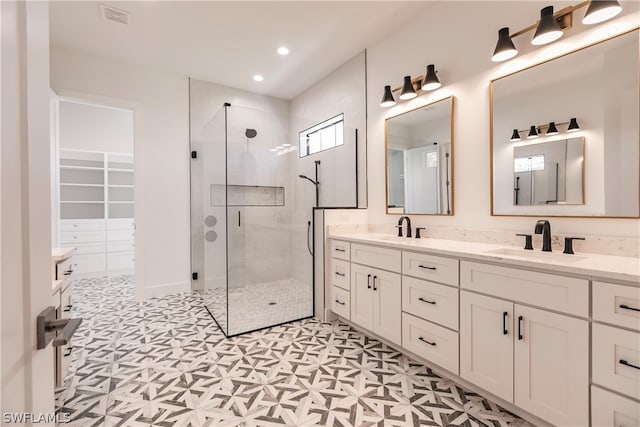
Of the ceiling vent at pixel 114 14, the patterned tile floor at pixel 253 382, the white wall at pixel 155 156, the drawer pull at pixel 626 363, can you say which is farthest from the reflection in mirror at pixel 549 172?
the white wall at pixel 155 156

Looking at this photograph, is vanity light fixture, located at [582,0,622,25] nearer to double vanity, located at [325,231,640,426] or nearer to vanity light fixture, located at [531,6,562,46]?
vanity light fixture, located at [531,6,562,46]

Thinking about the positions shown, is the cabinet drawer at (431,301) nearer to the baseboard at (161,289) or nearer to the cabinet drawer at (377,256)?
the cabinet drawer at (377,256)

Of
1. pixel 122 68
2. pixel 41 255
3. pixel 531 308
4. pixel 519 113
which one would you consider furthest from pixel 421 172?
pixel 122 68

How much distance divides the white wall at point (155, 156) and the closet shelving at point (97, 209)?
A: 1.83 meters

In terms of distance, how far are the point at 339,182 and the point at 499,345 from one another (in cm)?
252

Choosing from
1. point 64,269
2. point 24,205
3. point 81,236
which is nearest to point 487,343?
point 24,205

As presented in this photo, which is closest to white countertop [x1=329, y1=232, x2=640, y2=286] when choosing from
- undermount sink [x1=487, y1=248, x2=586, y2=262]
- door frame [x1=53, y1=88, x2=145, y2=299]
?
undermount sink [x1=487, y1=248, x2=586, y2=262]

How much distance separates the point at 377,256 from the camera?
240 cm

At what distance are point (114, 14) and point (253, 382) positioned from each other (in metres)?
3.45

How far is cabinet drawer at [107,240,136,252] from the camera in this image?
5.02 m

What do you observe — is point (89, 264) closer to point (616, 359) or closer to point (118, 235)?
point (118, 235)

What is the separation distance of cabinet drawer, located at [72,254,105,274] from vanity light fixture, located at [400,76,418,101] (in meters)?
5.39

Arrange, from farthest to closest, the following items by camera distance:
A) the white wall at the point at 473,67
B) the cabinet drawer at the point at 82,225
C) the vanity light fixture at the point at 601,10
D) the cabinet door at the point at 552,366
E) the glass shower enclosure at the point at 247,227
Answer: the cabinet drawer at the point at 82,225 → the glass shower enclosure at the point at 247,227 → the white wall at the point at 473,67 → the vanity light fixture at the point at 601,10 → the cabinet door at the point at 552,366

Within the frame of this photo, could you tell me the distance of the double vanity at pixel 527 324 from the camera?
1.21 meters
